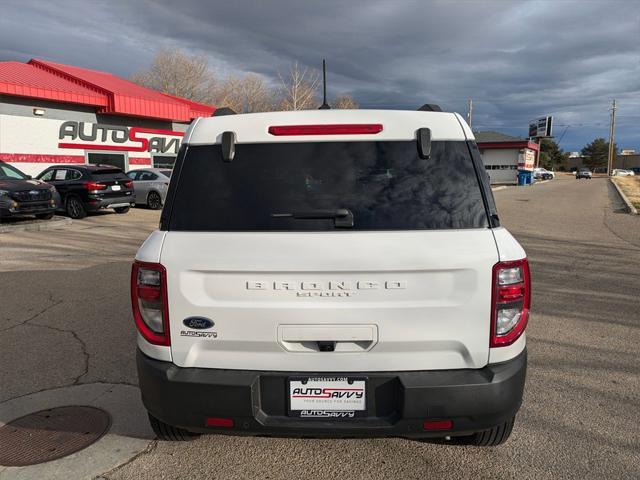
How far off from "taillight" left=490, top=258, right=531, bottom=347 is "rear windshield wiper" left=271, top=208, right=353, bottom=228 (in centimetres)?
73

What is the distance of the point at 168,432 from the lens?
8.90 ft

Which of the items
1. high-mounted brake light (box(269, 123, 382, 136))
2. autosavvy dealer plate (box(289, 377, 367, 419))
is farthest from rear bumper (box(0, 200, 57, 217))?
autosavvy dealer plate (box(289, 377, 367, 419))

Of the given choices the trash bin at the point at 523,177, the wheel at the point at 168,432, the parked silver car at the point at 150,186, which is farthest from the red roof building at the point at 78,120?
the trash bin at the point at 523,177

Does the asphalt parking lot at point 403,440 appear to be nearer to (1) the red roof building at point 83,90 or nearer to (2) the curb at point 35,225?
(2) the curb at point 35,225

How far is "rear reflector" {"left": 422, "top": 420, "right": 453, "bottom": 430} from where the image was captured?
87.5 inches

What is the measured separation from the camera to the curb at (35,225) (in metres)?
11.5

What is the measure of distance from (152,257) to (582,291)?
613 cm

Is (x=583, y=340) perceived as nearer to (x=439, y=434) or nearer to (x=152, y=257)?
(x=439, y=434)

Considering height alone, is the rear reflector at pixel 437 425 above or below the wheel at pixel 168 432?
above

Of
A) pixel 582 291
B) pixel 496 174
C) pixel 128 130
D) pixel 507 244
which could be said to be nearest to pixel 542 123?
pixel 496 174

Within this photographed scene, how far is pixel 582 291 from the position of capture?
6473mm

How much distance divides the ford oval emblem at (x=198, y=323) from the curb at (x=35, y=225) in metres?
11.4

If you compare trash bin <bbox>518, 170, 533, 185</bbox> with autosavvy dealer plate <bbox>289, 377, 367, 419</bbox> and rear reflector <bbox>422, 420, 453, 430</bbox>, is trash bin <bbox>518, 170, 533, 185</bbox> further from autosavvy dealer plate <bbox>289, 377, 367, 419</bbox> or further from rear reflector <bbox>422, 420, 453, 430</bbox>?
autosavvy dealer plate <bbox>289, 377, 367, 419</bbox>

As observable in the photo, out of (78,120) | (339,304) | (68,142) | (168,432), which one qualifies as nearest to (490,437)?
(339,304)
